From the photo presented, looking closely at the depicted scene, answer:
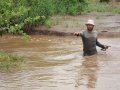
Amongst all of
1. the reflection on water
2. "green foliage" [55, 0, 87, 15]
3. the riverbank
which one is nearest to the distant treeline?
"green foliage" [55, 0, 87, 15]

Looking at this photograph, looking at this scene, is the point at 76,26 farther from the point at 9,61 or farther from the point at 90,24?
the point at 9,61

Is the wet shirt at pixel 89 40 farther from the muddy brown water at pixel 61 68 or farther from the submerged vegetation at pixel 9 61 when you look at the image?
the submerged vegetation at pixel 9 61

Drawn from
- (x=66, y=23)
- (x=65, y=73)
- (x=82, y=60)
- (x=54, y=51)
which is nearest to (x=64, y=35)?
(x=66, y=23)

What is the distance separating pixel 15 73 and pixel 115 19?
10401 millimetres

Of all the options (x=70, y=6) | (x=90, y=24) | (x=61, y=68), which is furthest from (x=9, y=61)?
(x=70, y=6)

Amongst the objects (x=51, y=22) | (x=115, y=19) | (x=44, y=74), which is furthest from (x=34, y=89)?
(x=115, y=19)

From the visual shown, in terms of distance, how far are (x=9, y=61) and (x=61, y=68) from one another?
125 cm

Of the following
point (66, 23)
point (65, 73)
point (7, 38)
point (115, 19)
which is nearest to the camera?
point (65, 73)

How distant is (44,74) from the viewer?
31.2 feet

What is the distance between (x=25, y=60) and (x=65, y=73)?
1815mm

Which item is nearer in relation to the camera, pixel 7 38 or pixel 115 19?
pixel 7 38

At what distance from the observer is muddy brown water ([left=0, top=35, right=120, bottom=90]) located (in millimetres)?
8508

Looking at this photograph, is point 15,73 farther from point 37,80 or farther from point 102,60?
point 102,60

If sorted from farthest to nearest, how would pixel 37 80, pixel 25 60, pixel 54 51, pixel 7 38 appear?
pixel 7 38, pixel 54 51, pixel 25 60, pixel 37 80
